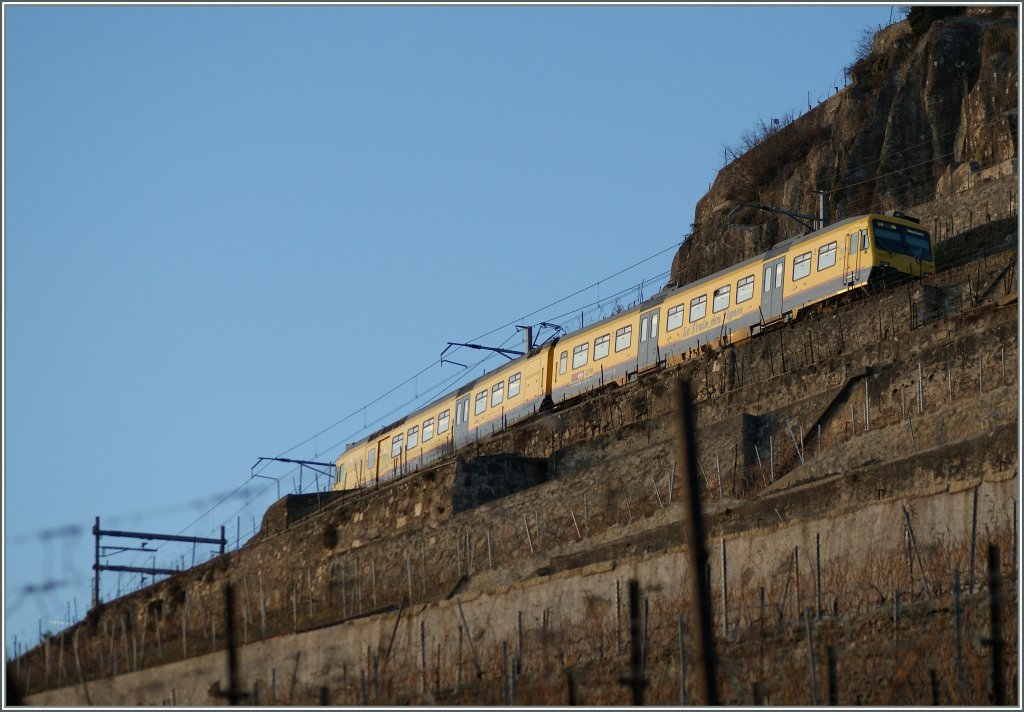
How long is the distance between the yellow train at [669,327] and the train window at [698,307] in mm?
24

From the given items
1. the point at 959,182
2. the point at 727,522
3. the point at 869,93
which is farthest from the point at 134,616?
the point at 869,93

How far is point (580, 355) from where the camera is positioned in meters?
47.1

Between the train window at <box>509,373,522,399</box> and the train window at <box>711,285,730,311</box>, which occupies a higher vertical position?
the train window at <box>711,285,730,311</box>

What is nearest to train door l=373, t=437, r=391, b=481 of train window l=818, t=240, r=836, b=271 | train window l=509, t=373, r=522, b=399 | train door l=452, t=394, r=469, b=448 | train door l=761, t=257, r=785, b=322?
train door l=452, t=394, r=469, b=448

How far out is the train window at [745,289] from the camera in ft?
139

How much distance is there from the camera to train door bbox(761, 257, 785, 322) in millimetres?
41625

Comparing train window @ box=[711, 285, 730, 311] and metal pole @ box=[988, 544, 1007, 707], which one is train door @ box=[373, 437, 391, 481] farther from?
metal pole @ box=[988, 544, 1007, 707]

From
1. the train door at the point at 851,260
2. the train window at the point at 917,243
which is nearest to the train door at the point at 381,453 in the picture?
the train door at the point at 851,260

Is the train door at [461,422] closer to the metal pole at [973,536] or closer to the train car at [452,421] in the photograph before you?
the train car at [452,421]

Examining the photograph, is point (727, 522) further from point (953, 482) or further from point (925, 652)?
point (925, 652)

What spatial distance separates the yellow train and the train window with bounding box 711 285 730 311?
0.02m

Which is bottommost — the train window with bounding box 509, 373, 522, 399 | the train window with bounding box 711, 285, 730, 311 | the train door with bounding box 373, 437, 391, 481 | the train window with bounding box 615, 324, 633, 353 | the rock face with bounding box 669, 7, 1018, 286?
the train door with bounding box 373, 437, 391, 481

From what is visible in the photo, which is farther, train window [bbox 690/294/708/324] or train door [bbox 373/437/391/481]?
train door [bbox 373/437/391/481]

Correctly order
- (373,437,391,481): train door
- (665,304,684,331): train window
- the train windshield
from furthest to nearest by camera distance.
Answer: (373,437,391,481): train door, (665,304,684,331): train window, the train windshield
